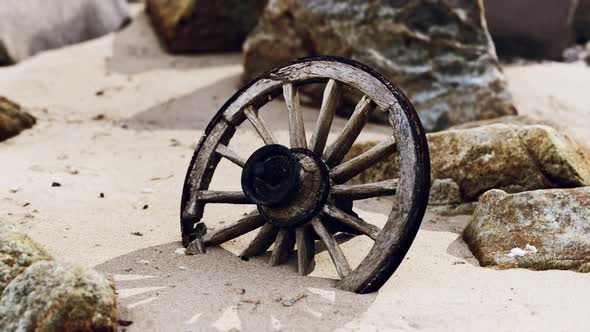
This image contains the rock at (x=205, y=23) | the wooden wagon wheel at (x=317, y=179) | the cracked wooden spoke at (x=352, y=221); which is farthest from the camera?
the rock at (x=205, y=23)

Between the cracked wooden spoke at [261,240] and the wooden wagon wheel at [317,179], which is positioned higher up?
the wooden wagon wheel at [317,179]

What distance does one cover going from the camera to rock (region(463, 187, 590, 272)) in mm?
3223

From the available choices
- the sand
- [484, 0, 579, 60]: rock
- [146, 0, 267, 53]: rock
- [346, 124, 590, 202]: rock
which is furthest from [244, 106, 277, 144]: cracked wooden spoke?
[484, 0, 579, 60]: rock

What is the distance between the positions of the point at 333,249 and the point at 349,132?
0.57 meters

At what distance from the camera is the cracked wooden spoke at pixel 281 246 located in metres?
3.27

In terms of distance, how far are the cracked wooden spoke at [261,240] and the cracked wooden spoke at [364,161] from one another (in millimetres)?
406

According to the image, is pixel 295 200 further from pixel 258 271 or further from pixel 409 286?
pixel 409 286

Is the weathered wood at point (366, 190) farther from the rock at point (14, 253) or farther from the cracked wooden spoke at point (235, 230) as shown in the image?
the rock at point (14, 253)

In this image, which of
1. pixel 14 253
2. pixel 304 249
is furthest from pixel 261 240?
pixel 14 253

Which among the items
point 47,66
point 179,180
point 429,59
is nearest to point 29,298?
point 179,180

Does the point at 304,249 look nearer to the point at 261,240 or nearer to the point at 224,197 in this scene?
the point at 261,240

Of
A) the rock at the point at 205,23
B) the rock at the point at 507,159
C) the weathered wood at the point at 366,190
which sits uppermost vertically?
the weathered wood at the point at 366,190

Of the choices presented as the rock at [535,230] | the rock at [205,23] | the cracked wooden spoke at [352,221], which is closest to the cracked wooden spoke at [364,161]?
the cracked wooden spoke at [352,221]

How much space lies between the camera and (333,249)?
3.10 m
